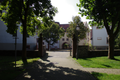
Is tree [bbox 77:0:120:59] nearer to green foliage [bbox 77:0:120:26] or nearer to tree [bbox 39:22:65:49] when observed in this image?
green foliage [bbox 77:0:120:26]

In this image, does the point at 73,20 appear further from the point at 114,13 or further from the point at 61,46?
the point at 114,13

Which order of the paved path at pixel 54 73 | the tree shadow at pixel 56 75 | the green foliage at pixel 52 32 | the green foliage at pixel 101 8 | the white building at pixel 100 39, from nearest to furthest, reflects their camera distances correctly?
the tree shadow at pixel 56 75, the paved path at pixel 54 73, the green foliage at pixel 101 8, the white building at pixel 100 39, the green foliage at pixel 52 32

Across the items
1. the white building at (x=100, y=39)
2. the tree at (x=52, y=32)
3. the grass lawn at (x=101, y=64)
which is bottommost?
the grass lawn at (x=101, y=64)

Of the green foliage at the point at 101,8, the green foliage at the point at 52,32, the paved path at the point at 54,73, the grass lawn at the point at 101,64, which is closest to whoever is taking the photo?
the paved path at the point at 54,73

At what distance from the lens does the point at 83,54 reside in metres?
15.3

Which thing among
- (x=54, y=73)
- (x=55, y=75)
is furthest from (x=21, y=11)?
(x=55, y=75)

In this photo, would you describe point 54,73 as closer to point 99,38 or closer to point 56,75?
point 56,75

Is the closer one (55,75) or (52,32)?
(55,75)

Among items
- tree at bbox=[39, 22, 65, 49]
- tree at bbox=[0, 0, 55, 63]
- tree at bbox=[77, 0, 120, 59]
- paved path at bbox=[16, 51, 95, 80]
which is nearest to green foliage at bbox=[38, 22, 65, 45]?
tree at bbox=[39, 22, 65, 49]

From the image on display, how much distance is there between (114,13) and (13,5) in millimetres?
10629

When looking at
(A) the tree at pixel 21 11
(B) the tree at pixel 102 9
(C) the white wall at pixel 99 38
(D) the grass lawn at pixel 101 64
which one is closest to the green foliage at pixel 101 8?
(B) the tree at pixel 102 9

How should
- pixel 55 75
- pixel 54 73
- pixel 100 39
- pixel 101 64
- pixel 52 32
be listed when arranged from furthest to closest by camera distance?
pixel 52 32 < pixel 100 39 < pixel 101 64 < pixel 54 73 < pixel 55 75

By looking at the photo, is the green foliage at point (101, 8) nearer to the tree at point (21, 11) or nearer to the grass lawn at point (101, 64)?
the tree at point (21, 11)

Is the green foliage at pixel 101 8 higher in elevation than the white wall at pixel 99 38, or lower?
higher
